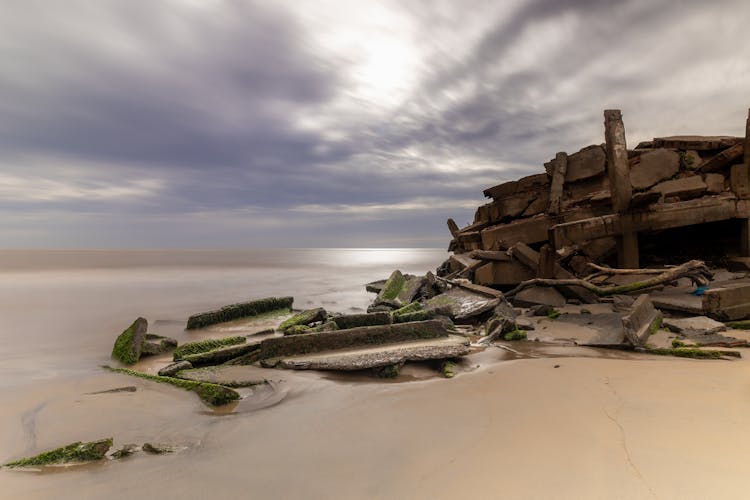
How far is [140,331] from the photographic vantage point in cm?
649

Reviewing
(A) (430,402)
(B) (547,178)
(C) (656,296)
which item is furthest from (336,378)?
(B) (547,178)

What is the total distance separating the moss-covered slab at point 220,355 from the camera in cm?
569

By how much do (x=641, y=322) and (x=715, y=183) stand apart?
6.29 metres

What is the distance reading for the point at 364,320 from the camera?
676 cm

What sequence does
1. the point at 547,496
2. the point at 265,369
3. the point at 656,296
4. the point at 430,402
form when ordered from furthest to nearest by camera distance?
the point at 656,296 → the point at 265,369 → the point at 430,402 → the point at 547,496

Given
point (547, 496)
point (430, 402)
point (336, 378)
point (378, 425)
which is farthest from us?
point (336, 378)

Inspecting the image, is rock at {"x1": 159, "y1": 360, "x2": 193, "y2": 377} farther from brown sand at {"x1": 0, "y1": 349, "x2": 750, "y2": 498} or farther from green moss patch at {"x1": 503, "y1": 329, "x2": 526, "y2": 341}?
green moss patch at {"x1": 503, "y1": 329, "x2": 526, "y2": 341}

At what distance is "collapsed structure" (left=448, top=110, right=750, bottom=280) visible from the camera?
8281 mm

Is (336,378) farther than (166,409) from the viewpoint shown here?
Yes

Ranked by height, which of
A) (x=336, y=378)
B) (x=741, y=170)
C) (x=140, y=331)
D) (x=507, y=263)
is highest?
(x=741, y=170)

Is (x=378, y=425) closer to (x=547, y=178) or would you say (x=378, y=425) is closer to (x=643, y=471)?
(x=643, y=471)

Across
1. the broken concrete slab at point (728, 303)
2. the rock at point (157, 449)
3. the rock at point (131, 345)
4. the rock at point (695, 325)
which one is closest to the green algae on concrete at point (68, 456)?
the rock at point (157, 449)

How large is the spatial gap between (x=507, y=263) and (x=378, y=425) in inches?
310

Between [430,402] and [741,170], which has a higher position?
[741,170]
